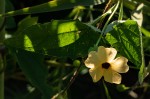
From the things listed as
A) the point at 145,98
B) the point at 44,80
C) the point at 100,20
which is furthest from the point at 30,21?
the point at 145,98

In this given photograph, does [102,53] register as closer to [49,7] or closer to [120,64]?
[120,64]

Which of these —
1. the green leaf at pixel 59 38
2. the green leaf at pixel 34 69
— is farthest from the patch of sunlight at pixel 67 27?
the green leaf at pixel 34 69

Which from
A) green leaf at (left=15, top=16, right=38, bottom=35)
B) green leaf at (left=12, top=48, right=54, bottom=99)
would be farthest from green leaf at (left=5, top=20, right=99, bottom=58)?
green leaf at (left=15, top=16, right=38, bottom=35)

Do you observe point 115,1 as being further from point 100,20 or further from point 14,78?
point 14,78

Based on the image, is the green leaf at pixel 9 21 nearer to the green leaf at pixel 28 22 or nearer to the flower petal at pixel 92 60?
the green leaf at pixel 28 22

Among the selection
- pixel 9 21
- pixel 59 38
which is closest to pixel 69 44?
pixel 59 38
